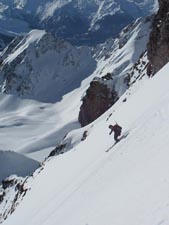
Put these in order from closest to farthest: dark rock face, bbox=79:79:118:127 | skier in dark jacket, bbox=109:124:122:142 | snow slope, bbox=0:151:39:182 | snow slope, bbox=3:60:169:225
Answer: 1. snow slope, bbox=3:60:169:225
2. skier in dark jacket, bbox=109:124:122:142
3. snow slope, bbox=0:151:39:182
4. dark rock face, bbox=79:79:118:127

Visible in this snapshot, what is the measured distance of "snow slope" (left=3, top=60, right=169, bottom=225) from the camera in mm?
18209

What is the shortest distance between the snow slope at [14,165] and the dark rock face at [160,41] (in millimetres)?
41359

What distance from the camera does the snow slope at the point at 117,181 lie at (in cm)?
1821

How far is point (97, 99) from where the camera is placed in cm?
11262

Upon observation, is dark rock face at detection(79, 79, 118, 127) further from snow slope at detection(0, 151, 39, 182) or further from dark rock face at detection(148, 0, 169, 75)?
dark rock face at detection(148, 0, 169, 75)

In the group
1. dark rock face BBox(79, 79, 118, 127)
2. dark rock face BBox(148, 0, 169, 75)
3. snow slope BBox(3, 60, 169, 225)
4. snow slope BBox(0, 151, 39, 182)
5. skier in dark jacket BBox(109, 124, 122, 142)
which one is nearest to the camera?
snow slope BBox(3, 60, 169, 225)

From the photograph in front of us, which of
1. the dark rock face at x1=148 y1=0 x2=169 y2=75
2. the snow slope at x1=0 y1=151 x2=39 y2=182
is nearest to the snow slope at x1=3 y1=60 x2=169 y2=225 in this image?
the dark rock face at x1=148 y1=0 x2=169 y2=75

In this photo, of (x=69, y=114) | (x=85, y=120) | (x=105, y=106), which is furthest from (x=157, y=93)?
(x=69, y=114)

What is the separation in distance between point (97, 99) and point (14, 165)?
75.8 ft

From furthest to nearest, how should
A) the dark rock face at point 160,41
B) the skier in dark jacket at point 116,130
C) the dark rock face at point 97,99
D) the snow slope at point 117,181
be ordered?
the dark rock face at point 97,99 < the dark rock face at point 160,41 < the skier in dark jacket at point 116,130 < the snow slope at point 117,181

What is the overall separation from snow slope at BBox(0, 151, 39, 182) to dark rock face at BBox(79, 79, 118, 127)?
Result: 17.4 m

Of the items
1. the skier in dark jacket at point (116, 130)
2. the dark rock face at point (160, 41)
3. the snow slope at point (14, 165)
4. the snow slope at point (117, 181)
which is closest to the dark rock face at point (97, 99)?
the snow slope at point (14, 165)

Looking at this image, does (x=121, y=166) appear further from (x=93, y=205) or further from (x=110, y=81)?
(x=110, y=81)

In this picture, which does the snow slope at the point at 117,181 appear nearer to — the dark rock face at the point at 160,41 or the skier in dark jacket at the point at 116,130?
the skier in dark jacket at the point at 116,130
